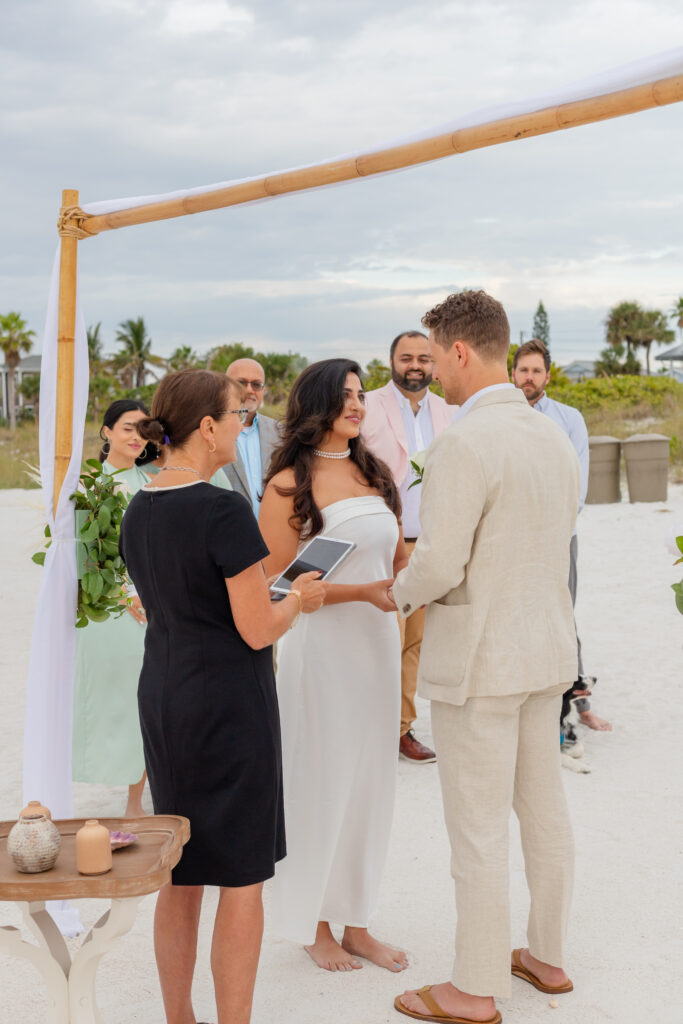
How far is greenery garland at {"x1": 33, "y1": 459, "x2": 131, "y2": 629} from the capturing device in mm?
4355

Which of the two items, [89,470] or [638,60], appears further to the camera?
[89,470]

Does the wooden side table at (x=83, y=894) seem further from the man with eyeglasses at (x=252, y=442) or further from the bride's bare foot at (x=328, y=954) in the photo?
the man with eyeglasses at (x=252, y=442)

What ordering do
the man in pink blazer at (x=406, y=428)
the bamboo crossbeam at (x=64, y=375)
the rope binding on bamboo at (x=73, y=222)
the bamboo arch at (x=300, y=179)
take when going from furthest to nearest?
the man in pink blazer at (x=406, y=428) → the rope binding on bamboo at (x=73, y=222) → the bamboo crossbeam at (x=64, y=375) → the bamboo arch at (x=300, y=179)

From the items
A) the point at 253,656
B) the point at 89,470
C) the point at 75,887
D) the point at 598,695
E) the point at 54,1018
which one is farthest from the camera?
the point at 598,695

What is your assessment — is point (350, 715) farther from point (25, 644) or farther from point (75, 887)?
point (25, 644)

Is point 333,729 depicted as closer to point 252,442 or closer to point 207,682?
point 207,682

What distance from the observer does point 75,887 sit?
2475 millimetres

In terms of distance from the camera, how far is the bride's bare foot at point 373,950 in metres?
3.81

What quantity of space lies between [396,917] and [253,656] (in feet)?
6.15

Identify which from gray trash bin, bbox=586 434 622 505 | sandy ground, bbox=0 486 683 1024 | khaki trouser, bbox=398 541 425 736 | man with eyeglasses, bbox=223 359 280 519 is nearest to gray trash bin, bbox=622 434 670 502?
gray trash bin, bbox=586 434 622 505

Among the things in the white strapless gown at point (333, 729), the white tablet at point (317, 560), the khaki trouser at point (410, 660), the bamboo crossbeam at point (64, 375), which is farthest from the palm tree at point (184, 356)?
the white tablet at point (317, 560)

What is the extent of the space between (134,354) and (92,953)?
6300 cm

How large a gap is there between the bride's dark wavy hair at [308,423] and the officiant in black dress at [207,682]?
0.73 metres

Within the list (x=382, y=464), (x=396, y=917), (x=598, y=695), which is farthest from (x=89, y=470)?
(x=598, y=695)
